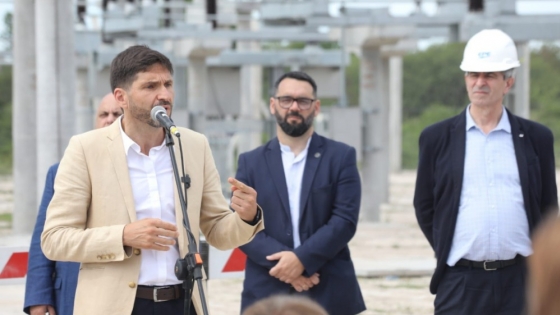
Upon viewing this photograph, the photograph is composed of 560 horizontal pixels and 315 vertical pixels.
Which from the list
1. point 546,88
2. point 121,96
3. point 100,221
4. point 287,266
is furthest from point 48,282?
point 546,88

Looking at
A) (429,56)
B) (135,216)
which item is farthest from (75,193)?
(429,56)

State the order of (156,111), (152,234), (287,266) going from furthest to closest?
(287,266) < (156,111) < (152,234)

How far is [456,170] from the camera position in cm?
566

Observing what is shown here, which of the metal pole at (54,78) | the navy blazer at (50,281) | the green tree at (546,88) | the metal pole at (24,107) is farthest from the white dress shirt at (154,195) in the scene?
the green tree at (546,88)

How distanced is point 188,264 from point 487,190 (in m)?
1.94

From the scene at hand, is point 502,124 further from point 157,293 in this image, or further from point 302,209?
point 157,293

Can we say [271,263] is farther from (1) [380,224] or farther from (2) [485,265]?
(1) [380,224]

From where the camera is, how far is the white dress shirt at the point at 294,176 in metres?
6.45

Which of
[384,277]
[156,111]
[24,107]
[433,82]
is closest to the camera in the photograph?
[156,111]

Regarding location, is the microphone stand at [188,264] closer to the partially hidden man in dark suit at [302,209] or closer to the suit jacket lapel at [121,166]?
the suit jacket lapel at [121,166]

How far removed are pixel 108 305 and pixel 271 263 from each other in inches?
75.9

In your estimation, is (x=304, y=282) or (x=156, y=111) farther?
(x=304, y=282)

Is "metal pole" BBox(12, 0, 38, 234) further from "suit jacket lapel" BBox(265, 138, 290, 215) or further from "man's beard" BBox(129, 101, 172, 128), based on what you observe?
"man's beard" BBox(129, 101, 172, 128)

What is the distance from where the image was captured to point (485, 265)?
5.59 m
